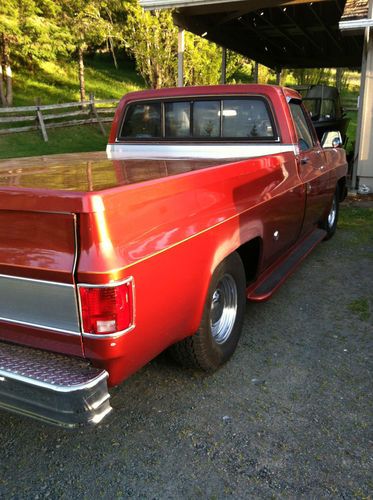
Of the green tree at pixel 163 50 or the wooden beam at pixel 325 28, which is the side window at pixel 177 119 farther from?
the green tree at pixel 163 50

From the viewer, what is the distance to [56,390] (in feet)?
6.39

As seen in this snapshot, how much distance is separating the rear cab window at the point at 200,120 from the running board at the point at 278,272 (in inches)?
44.7

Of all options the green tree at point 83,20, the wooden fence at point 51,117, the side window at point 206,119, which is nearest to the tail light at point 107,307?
the side window at point 206,119

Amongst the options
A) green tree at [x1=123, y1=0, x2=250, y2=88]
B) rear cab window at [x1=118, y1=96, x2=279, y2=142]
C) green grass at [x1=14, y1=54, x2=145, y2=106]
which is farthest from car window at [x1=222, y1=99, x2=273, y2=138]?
green grass at [x1=14, y1=54, x2=145, y2=106]

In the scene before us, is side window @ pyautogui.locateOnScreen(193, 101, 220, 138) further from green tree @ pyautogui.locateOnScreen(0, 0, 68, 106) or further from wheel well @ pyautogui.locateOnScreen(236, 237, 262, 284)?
green tree @ pyautogui.locateOnScreen(0, 0, 68, 106)

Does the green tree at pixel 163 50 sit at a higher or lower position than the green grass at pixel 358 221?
higher

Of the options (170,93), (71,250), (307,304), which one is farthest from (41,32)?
(71,250)

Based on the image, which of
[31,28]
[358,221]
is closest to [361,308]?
[358,221]

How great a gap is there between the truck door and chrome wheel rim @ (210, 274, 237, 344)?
162 centimetres

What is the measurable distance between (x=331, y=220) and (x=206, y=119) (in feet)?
8.35

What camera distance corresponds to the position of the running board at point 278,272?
3.65 metres

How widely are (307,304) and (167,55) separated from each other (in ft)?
51.2

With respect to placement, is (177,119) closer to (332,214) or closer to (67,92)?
(332,214)

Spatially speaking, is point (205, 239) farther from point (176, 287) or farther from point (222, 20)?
point (222, 20)
